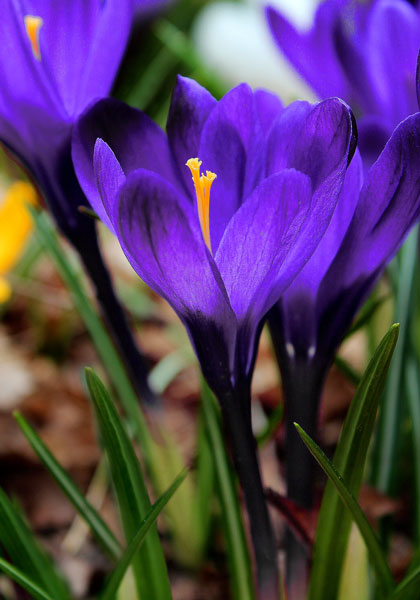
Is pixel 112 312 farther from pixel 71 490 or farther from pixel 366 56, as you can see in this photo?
pixel 366 56

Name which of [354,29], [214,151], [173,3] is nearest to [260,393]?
[354,29]

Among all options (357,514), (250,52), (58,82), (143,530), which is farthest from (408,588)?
(250,52)

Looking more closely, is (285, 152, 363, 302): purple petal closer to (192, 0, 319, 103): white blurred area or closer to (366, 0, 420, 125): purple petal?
(366, 0, 420, 125): purple petal

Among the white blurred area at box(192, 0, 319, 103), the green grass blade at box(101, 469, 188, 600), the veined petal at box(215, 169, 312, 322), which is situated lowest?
the green grass blade at box(101, 469, 188, 600)

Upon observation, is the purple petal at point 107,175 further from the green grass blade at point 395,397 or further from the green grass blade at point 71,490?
the green grass blade at point 395,397

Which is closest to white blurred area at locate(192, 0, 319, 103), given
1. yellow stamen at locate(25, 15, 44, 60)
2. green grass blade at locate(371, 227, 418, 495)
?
green grass blade at locate(371, 227, 418, 495)

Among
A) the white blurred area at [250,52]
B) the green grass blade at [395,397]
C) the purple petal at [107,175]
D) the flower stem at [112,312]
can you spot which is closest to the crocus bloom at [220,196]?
the purple petal at [107,175]

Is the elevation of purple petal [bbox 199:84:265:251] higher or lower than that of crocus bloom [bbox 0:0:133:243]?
lower
